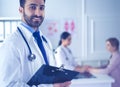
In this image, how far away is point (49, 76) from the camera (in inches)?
47.1

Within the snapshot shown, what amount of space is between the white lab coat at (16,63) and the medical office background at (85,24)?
7.35ft

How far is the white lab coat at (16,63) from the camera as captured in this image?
1.10 meters

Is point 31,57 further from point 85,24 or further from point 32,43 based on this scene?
point 85,24

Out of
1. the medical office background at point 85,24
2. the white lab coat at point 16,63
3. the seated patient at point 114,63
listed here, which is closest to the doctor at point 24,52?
the white lab coat at point 16,63

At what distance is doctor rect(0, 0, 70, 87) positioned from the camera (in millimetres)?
1100

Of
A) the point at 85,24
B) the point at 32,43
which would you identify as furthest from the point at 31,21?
the point at 85,24

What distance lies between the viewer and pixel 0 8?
3.31m

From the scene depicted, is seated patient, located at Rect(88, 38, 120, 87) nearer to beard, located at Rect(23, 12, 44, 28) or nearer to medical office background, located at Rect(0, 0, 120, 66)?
medical office background, located at Rect(0, 0, 120, 66)

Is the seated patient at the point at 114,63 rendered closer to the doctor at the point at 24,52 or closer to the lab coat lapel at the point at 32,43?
the doctor at the point at 24,52

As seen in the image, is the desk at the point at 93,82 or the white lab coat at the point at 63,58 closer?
the desk at the point at 93,82

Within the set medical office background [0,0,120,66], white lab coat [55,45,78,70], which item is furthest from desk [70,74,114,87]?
medical office background [0,0,120,66]

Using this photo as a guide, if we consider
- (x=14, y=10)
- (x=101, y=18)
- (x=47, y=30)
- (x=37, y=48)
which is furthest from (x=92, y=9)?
(x=37, y=48)

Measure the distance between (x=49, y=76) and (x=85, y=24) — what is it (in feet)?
7.77

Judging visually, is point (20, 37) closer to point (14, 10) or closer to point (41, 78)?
point (41, 78)
